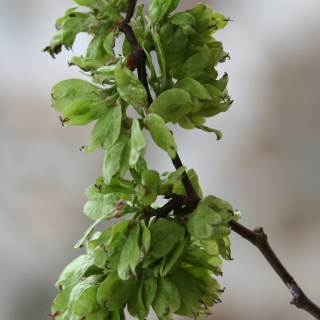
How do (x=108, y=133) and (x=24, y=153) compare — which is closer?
(x=108, y=133)

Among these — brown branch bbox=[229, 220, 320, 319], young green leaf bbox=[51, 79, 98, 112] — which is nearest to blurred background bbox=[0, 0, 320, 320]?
brown branch bbox=[229, 220, 320, 319]

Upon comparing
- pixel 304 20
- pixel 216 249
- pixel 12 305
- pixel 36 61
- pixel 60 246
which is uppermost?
pixel 304 20

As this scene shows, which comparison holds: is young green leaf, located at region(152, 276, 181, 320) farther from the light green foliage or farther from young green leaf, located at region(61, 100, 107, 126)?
young green leaf, located at region(61, 100, 107, 126)

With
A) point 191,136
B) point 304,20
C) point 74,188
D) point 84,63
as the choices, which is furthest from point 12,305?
point 304,20

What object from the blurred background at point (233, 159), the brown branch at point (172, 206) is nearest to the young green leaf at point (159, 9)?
the brown branch at point (172, 206)

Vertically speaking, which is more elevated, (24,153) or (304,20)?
(304,20)

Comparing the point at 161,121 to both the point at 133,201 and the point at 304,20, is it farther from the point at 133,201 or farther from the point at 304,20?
the point at 304,20
